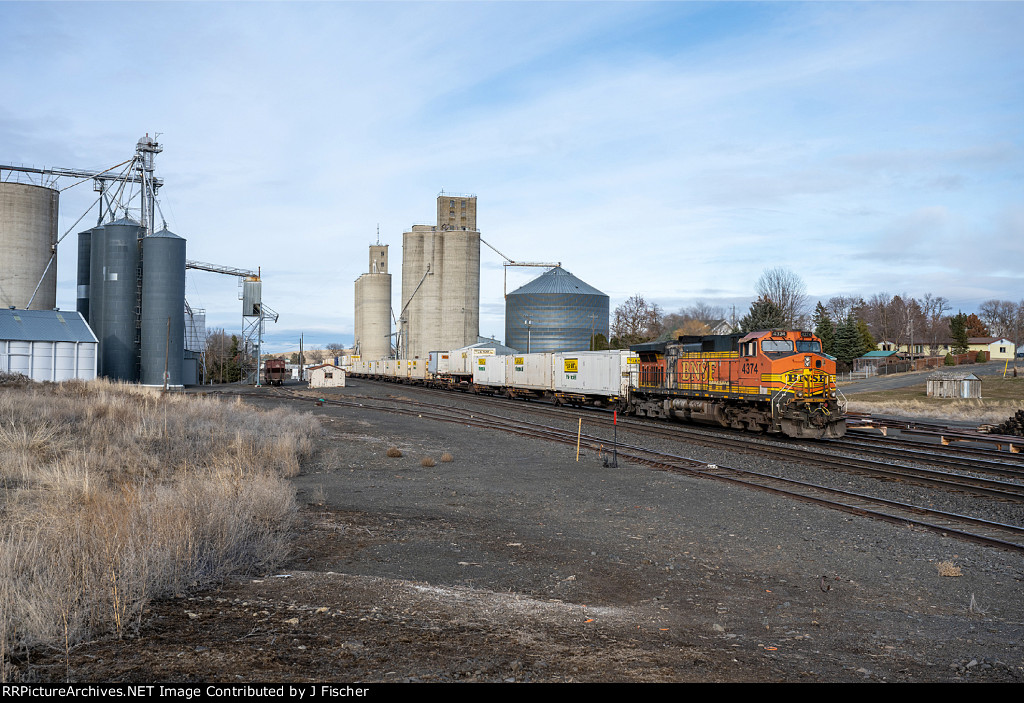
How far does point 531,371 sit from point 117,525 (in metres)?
37.1

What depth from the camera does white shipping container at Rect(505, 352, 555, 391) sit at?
136 ft

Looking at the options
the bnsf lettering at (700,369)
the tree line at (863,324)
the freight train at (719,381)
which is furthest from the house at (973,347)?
the bnsf lettering at (700,369)

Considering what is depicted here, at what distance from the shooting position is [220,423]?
72.9ft

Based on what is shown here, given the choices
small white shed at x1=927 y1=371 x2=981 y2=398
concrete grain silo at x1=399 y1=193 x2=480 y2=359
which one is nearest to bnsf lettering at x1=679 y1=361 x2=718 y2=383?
small white shed at x1=927 y1=371 x2=981 y2=398

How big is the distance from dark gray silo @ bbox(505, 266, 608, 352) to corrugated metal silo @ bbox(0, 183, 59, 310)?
54.2 metres

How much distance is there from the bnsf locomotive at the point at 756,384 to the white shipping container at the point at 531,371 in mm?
13453

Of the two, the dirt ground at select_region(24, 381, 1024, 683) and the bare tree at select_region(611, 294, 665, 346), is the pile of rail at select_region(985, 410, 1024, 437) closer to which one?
the dirt ground at select_region(24, 381, 1024, 683)

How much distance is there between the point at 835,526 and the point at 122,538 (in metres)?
9.39

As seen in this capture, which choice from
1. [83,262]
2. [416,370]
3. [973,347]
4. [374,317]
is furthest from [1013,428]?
[973,347]

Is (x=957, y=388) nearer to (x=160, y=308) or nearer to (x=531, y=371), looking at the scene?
(x=531, y=371)

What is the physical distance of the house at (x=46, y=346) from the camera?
161ft

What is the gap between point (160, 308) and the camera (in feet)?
187
